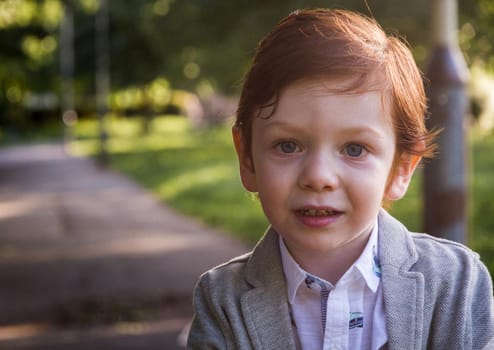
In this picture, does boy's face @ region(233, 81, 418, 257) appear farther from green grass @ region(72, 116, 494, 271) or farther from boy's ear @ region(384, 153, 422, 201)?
green grass @ region(72, 116, 494, 271)

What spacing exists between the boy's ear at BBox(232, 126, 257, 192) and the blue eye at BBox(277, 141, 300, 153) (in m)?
0.17

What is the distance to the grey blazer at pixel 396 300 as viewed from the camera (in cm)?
166

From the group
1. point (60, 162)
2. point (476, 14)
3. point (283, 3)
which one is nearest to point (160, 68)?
point (60, 162)

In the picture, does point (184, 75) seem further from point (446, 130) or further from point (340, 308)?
point (340, 308)

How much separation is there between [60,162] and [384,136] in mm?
27698

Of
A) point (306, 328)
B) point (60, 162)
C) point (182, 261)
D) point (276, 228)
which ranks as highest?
point (276, 228)

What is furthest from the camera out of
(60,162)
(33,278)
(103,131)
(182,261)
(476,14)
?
(60,162)

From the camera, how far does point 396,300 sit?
1.67 meters

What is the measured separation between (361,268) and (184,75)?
31.9 meters

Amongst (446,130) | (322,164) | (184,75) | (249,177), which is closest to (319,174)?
(322,164)

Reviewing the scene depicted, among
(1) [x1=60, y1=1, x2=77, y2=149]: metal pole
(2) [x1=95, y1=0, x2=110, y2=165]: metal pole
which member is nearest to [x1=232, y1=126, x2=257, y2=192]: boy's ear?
(2) [x1=95, y1=0, x2=110, y2=165]: metal pole

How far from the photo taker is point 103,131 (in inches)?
1024

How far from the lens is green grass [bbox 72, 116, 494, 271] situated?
10.5m

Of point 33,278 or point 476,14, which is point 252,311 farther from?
point 33,278
